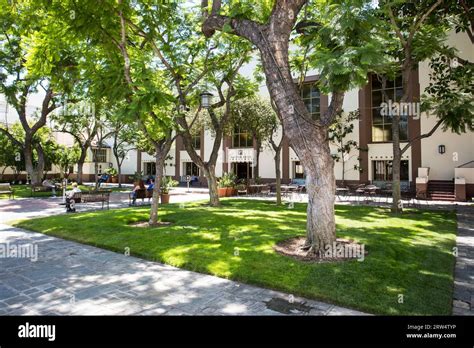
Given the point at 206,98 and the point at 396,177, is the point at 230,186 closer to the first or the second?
the point at 206,98

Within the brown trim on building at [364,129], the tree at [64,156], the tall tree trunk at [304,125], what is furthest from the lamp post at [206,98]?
the tree at [64,156]

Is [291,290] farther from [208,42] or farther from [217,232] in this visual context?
[208,42]

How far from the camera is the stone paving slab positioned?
446 centimetres

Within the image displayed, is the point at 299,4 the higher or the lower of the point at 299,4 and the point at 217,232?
the higher

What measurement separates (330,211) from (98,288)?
4.59 m

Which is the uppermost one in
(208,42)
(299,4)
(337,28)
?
(208,42)

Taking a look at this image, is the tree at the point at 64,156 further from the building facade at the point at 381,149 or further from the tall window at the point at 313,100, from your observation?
the tall window at the point at 313,100

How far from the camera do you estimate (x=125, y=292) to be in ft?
16.7

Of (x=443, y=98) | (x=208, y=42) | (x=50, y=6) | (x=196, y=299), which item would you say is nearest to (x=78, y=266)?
(x=196, y=299)

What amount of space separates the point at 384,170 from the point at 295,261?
70.3ft

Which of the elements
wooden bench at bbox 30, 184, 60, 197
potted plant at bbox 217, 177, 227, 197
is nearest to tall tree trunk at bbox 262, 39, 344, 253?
potted plant at bbox 217, 177, 227, 197

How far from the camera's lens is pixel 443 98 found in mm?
13461

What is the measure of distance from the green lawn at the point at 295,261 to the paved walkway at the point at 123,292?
0.36 metres

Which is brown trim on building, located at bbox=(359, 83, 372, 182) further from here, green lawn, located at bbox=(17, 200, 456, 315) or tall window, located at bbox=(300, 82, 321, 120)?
green lawn, located at bbox=(17, 200, 456, 315)
